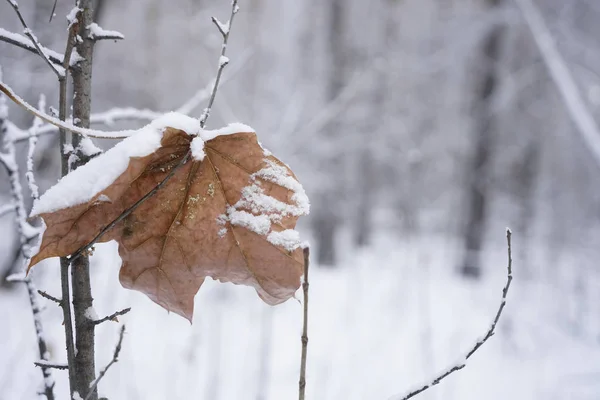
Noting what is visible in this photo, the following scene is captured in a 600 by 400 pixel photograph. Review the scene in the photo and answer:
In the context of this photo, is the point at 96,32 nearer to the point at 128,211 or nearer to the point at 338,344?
the point at 128,211

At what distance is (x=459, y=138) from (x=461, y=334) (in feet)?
20.0

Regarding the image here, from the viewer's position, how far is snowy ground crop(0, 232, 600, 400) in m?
2.54

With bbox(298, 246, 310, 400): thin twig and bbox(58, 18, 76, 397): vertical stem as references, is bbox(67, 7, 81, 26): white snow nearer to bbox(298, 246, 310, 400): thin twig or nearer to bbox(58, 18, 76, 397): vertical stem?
bbox(58, 18, 76, 397): vertical stem

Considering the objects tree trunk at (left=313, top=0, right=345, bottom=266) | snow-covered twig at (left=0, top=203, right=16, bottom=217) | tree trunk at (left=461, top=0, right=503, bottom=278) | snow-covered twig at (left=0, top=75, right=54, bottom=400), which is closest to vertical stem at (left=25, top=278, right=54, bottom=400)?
snow-covered twig at (left=0, top=75, right=54, bottom=400)

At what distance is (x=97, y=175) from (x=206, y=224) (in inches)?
5.4

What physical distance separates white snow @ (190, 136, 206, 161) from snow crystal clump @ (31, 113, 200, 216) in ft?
0.14

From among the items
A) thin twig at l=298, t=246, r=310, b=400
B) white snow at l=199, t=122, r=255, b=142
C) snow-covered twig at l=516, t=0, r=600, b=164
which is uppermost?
snow-covered twig at l=516, t=0, r=600, b=164

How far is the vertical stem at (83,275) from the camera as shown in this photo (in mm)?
484

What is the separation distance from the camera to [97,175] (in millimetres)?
377

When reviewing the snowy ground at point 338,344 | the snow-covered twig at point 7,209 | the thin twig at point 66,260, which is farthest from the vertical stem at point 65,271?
the snowy ground at point 338,344

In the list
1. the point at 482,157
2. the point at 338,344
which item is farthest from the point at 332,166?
the point at 338,344

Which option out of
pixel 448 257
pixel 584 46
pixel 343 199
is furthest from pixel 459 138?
pixel 584 46

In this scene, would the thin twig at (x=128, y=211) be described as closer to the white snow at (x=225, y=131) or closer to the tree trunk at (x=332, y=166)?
the white snow at (x=225, y=131)

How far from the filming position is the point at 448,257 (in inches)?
312
